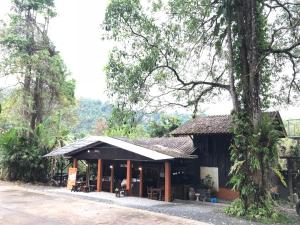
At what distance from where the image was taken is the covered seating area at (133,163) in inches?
674

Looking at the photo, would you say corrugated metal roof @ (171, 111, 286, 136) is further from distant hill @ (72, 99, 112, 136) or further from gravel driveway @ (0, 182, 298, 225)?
distant hill @ (72, 99, 112, 136)

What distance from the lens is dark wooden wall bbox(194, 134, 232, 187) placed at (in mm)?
17859

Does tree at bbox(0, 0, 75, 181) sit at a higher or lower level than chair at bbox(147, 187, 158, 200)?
Result: higher

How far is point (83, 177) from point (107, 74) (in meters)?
11.1

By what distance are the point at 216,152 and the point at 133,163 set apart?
16.7 feet

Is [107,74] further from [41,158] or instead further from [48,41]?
[48,41]

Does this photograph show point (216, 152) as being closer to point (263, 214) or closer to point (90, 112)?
point (263, 214)

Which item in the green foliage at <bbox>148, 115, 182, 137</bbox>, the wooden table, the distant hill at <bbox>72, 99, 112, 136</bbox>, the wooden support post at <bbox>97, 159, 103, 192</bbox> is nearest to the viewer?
the wooden table

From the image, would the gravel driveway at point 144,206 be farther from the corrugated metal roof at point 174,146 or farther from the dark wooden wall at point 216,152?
the corrugated metal roof at point 174,146

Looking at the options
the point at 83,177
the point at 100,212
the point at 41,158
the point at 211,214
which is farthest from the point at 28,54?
the point at 211,214

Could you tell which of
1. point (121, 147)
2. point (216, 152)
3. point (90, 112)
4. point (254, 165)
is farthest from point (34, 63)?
point (90, 112)

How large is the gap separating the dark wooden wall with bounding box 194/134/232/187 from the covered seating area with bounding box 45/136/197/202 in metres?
0.76

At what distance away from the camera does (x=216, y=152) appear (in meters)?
18.3

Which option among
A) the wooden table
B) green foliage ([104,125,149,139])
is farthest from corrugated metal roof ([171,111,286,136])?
green foliage ([104,125,149,139])
